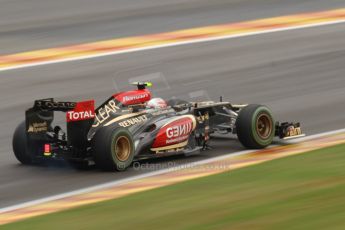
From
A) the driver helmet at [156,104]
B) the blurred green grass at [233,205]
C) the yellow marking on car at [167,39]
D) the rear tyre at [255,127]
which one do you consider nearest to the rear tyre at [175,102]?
the driver helmet at [156,104]

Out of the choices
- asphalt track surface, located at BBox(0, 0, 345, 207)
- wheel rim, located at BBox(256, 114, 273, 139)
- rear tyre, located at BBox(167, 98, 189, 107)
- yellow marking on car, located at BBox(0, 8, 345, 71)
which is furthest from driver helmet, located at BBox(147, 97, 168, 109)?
yellow marking on car, located at BBox(0, 8, 345, 71)

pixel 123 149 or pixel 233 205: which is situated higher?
pixel 123 149

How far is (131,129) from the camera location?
12234mm

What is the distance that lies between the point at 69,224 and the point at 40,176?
3.52 meters

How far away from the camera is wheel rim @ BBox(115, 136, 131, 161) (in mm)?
11805

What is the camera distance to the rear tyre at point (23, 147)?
12.3 m

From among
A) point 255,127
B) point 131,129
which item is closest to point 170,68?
point 255,127

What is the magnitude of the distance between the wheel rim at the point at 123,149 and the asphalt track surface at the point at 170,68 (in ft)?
0.69

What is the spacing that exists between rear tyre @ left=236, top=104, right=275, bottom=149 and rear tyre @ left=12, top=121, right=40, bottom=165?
2760 millimetres

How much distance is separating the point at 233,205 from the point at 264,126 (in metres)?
4.39

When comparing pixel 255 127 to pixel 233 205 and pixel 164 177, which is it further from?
pixel 233 205

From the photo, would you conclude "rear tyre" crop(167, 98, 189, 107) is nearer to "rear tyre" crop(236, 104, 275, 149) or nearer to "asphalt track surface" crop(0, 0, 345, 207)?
"asphalt track surface" crop(0, 0, 345, 207)

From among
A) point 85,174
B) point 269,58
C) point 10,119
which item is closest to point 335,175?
point 85,174

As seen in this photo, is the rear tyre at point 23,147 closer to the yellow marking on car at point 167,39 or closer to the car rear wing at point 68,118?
the car rear wing at point 68,118
